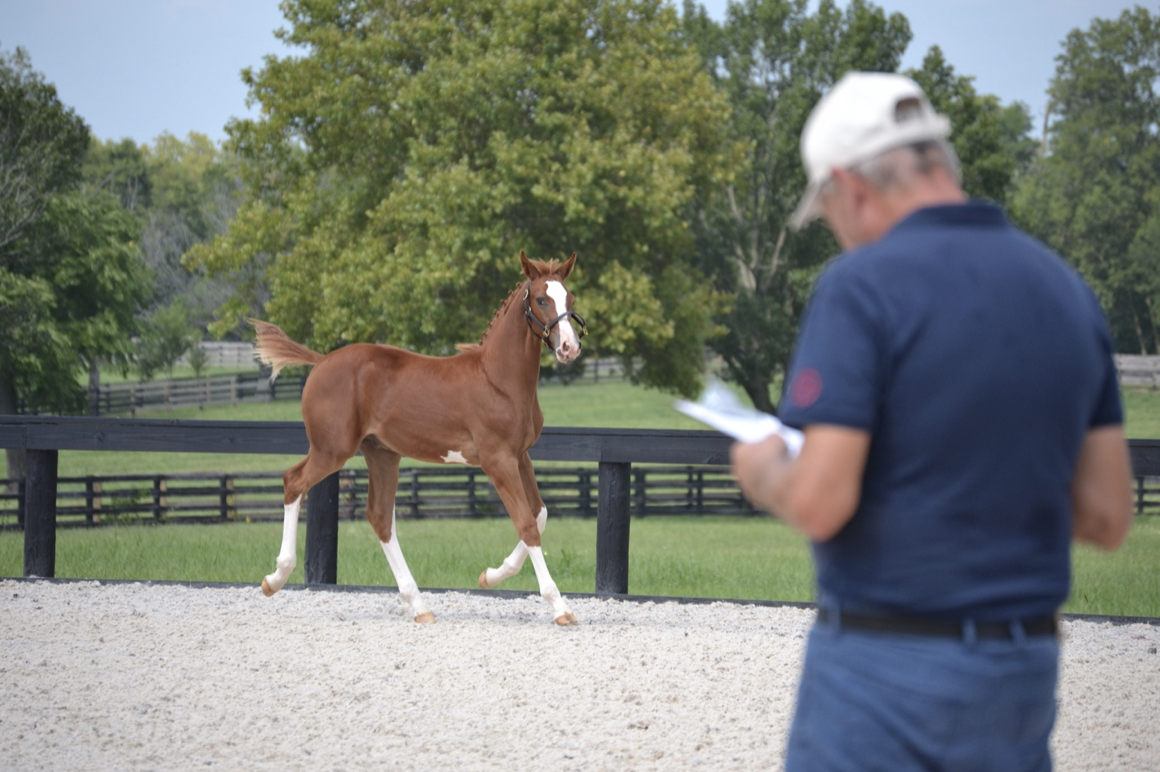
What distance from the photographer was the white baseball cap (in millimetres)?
1864

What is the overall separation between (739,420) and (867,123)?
609 millimetres

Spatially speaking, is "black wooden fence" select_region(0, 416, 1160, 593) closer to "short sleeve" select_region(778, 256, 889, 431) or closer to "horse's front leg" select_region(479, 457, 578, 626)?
"horse's front leg" select_region(479, 457, 578, 626)

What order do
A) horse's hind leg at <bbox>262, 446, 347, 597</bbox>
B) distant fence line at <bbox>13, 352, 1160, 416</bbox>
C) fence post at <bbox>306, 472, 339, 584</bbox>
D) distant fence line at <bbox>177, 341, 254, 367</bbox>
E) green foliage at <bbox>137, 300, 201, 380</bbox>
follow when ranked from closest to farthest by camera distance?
horse's hind leg at <bbox>262, 446, 347, 597</bbox>
fence post at <bbox>306, 472, 339, 584</bbox>
green foliage at <bbox>137, 300, 201, 380</bbox>
distant fence line at <bbox>13, 352, 1160, 416</bbox>
distant fence line at <bbox>177, 341, 254, 367</bbox>

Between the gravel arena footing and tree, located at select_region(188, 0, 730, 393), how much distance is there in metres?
11.5

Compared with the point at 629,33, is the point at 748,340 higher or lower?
lower

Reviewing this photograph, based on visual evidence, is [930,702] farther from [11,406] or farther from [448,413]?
[11,406]

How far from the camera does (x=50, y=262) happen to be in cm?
2333

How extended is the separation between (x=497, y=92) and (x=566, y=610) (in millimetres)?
14387

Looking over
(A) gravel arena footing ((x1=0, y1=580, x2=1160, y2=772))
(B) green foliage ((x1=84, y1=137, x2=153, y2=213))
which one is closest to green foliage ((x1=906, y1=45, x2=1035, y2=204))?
(A) gravel arena footing ((x1=0, y1=580, x2=1160, y2=772))

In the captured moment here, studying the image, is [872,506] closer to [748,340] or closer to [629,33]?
[629,33]

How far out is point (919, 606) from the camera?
1846 mm

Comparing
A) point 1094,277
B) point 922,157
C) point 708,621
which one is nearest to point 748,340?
point 708,621

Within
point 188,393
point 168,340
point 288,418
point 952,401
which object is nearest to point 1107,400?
point 952,401

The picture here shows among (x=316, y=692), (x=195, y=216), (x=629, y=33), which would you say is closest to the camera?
(x=316, y=692)
